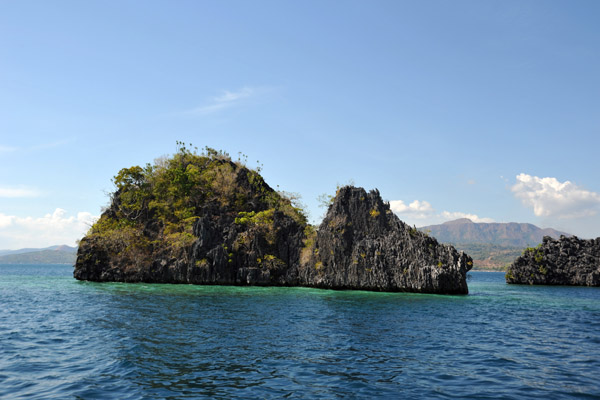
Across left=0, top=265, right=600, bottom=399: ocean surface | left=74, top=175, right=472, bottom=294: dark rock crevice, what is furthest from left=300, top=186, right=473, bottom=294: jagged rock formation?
left=0, top=265, right=600, bottom=399: ocean surface

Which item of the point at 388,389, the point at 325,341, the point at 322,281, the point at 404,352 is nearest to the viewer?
the point at 388,389

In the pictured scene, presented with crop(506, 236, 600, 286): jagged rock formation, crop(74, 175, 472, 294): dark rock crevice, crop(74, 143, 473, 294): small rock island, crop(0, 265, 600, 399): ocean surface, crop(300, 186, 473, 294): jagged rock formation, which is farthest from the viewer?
crop(506, 236, 600, 286): jagged rock formation

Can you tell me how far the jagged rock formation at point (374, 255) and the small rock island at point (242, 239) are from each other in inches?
5.0

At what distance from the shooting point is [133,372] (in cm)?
1425

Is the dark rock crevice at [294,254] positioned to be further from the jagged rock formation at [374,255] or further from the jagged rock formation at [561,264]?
the jagged rock formation at [561,264]

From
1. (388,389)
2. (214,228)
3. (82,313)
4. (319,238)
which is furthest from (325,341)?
(214,228)

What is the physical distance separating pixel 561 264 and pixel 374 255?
52820 mm

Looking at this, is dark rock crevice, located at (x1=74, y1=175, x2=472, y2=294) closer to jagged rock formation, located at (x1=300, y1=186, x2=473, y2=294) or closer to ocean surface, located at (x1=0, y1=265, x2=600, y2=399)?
jagged rock formation, located at (x1=300, y1=186, x2=473, y2=294)

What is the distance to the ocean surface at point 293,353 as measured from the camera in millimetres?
12680

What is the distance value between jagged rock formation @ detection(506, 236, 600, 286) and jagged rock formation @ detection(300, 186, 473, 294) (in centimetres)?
4554

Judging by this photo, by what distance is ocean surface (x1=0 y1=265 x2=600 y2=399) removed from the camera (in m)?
12.7

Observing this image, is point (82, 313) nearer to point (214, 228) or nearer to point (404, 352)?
point (404, 352)

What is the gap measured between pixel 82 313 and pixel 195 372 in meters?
19.0

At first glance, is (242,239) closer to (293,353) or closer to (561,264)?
(293,353)
